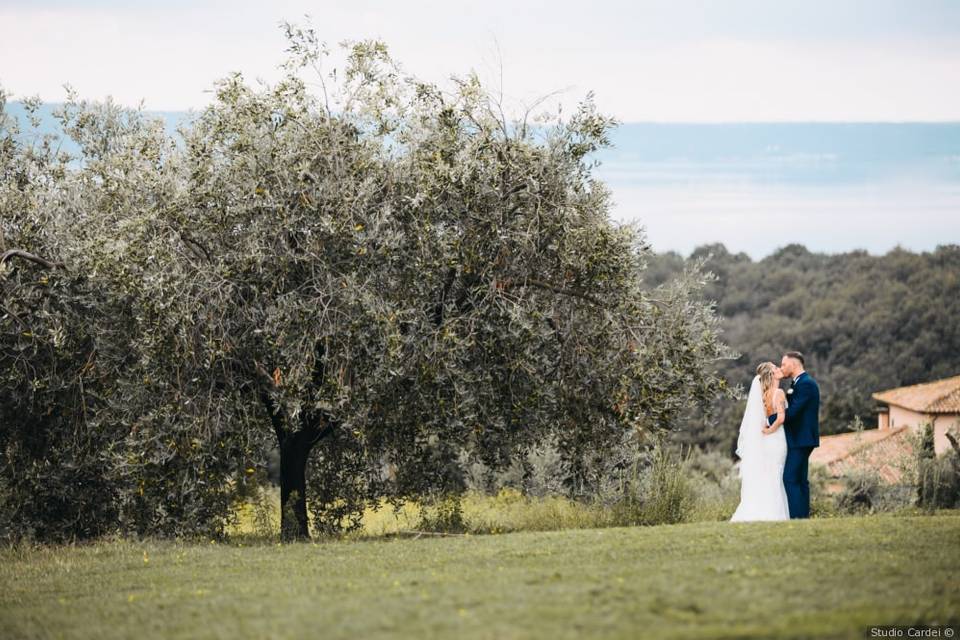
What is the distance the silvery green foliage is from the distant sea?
280ft

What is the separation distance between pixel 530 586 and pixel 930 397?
45.7 metres

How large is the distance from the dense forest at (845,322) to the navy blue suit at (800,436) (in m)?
46.9

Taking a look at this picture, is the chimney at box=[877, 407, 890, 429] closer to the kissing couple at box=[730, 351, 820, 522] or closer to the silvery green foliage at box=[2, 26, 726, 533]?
the kissing couple at box=[730, 351, 820, 522]

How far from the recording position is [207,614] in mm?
8922

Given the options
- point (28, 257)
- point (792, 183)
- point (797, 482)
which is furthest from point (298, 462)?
point (792, 183)

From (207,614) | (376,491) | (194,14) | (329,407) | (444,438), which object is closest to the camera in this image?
(207,614)

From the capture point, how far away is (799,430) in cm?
1478

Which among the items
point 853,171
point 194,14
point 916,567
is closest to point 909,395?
point 194,14

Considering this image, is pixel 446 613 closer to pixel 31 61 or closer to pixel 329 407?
pixel 329 407

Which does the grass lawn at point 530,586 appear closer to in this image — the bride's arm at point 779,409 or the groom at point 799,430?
the groom at point 799,430

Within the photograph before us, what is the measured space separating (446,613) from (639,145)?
103 m

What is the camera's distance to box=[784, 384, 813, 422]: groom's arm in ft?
47.9

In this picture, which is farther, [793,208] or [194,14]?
[793,208]

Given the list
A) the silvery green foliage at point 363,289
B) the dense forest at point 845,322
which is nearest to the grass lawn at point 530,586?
the silvery green foliage at point 363,289
